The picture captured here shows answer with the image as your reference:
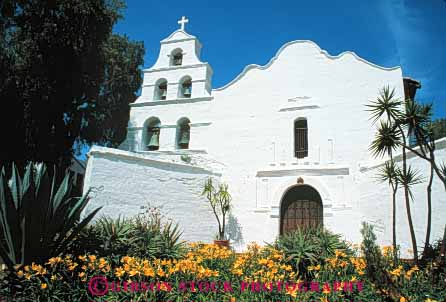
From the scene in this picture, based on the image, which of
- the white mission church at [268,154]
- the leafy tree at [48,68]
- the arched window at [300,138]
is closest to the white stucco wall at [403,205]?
the white mission church at [268,154]

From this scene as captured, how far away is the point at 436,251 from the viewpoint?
759 centimetres

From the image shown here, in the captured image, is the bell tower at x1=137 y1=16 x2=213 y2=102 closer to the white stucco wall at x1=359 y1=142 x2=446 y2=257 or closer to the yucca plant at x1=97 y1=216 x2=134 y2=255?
the white stucco wall at x1=359 y1=142 x2=446 y2=257

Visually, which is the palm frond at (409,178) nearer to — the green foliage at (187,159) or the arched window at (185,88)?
the green foliage at (187,159)

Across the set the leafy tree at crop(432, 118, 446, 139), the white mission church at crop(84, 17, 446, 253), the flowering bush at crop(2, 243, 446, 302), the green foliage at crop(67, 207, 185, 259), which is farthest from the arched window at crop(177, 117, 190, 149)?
the leafy tree at crop(432, 118, 446, 139)

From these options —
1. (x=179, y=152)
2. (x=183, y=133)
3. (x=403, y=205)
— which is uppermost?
(x=183, y=133)

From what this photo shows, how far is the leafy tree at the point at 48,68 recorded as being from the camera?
1382 centimetres

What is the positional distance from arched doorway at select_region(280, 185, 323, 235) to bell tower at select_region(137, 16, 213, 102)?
5.93 metres

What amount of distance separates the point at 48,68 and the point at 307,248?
13.7 m

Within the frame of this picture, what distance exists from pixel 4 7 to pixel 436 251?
53.5ft

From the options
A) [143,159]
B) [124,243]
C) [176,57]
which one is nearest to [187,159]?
[143,159]

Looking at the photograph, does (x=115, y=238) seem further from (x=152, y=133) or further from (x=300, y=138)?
(x=152, y=133)

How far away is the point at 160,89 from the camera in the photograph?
53.1 ft

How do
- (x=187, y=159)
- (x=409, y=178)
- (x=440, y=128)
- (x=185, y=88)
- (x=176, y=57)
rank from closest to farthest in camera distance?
(x=409, y=178), (x=187, y=159), (x=185, y=88), (x=176, y=57), (x=440, y=128)

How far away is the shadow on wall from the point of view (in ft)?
41.0
